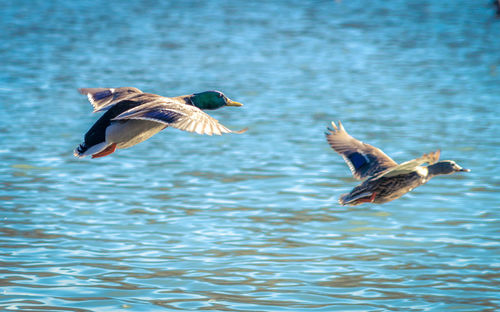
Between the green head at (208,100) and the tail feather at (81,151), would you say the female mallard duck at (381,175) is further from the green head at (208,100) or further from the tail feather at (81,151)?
the tail feather at (81,151)

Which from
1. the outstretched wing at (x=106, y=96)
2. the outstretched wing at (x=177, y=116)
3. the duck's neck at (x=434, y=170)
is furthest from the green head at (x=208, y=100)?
the duck's neck at (x=434, y=170)

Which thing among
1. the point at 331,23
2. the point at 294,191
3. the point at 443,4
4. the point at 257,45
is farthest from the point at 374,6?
the point at 294,191

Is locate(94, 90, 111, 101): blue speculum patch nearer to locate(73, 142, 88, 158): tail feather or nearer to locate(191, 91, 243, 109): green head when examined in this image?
locate(191, 91, 243, 109): green head

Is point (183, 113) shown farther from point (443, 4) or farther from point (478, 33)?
point (443, 4)

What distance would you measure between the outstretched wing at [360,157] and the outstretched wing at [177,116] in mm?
1847

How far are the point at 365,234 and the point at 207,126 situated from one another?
12.8 feet

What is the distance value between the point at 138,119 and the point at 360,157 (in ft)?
7.17

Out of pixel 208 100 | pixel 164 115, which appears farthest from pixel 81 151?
pixel 208 100

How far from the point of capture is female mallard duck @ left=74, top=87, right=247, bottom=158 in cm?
661

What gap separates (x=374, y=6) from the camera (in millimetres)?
38906

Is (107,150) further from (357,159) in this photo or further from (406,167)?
(406,167)

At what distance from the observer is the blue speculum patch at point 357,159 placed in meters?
8.16

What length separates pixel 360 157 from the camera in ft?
27.1

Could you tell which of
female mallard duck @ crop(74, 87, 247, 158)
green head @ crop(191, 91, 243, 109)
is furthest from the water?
green head @ crop(191, 91, 243, 109)
